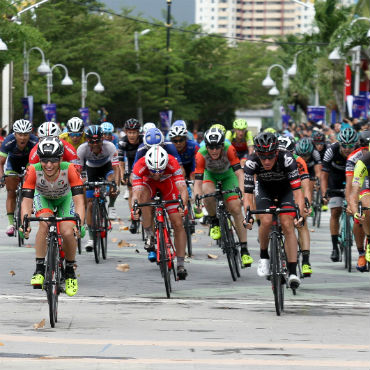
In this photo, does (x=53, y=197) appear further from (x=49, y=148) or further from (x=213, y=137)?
(x=213, y=137)

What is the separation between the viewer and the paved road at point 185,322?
8570mm

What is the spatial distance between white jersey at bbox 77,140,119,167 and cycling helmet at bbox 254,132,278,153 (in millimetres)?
5572

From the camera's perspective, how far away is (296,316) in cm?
1112

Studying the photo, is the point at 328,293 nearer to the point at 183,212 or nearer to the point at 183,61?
the point at 183,212

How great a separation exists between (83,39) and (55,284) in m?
68.6

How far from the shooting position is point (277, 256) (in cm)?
1123

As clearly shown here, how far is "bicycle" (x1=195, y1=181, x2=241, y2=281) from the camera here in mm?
14148

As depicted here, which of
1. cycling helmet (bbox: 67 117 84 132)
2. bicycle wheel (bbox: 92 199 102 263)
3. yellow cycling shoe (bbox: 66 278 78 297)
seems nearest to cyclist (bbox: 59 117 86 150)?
cycling helmet (bbox: 67 117 84 132)

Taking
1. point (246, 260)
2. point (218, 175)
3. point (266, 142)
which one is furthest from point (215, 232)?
point (266, 142)

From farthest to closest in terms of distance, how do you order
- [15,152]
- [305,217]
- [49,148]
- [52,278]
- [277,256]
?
[15,152] → [305,217] → [277,256] → [49,148] → [52,278]

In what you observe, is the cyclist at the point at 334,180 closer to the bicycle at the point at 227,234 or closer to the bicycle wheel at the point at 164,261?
the bicycle at the point at 227,234

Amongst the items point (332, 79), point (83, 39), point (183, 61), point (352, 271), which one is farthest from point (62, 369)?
point (183, 61)

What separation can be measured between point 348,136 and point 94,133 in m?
3.63

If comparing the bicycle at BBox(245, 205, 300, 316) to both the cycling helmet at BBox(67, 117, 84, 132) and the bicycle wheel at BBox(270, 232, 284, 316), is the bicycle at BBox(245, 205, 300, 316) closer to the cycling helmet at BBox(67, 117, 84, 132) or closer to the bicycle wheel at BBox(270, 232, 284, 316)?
the bicycle wheel at BBox(270, 232, 284, 316)
